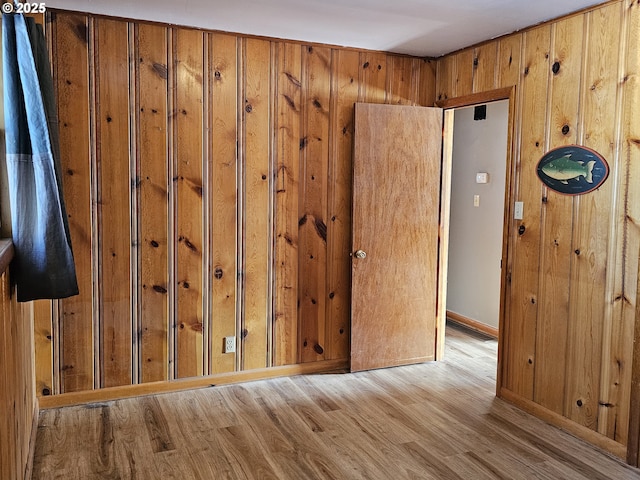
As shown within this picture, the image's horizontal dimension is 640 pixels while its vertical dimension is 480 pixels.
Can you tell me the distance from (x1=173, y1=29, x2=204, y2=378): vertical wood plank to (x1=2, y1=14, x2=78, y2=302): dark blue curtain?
144 cm

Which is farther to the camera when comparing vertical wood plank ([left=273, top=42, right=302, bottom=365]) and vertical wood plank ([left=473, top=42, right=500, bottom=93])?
vertical wood plank ([left=273, top=42, right=302, bottom=365])

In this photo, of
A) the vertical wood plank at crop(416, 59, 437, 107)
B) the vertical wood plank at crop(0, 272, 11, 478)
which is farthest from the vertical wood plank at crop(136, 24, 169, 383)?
the vertical wood plank at crop(416, 59, 437, 107)

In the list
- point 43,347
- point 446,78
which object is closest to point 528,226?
point 446,78

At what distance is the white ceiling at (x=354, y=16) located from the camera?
3.06 meters

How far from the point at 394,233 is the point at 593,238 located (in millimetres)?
1493

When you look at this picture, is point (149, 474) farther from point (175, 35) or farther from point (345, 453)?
point (175, 35)

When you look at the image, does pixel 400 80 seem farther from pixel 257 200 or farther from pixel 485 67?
pixel 257 200

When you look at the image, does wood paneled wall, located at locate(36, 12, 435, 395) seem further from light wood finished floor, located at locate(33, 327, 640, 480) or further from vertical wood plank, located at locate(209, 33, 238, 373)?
light wood finished floor, located at locate(33, 327, 640, 480)

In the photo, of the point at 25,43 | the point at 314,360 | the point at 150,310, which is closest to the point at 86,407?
the point at 150,310

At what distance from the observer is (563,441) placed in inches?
121

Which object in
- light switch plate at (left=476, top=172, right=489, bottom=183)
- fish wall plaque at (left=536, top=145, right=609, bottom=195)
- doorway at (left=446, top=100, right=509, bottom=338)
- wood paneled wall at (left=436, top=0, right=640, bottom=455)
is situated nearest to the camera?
wood paneled wall at (left=436, top=0, right=640, bottom=455)

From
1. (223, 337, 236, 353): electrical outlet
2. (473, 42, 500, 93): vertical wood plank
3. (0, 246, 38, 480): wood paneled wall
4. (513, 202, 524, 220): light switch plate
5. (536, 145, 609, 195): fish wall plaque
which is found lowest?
(223, 337, 236, 353): electrical outlet

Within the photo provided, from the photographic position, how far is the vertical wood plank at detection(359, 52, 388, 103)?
412 centimetres

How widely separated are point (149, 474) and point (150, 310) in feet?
4.03
